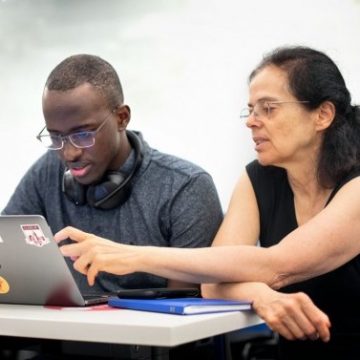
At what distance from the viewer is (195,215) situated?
194 cm

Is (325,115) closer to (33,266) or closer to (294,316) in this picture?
(294,316)

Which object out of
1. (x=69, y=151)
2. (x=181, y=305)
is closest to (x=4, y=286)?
(x=181, y=305)

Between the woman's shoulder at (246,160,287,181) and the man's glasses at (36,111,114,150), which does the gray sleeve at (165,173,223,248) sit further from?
the man's glasses at (36,111,114,150)

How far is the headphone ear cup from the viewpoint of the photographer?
79.7 inches

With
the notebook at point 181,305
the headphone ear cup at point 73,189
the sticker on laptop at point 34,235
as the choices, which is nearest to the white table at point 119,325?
the notebook at point 181,305

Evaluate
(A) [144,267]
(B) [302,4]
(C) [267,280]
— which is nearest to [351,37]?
(B) [302,4]

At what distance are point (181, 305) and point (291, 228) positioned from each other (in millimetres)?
606

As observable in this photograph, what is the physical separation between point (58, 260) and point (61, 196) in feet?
2.56

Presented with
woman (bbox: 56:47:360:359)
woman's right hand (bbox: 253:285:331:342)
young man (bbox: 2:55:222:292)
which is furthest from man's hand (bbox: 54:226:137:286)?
young man (bbox: 2:55:222:292)

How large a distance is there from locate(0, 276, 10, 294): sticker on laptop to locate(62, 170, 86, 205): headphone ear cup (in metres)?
0.57

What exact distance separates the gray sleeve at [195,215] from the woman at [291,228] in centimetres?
11

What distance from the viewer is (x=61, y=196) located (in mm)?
2113

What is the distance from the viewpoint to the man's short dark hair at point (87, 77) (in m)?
1.99

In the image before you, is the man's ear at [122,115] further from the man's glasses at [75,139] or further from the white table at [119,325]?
the white table at [119,325]
